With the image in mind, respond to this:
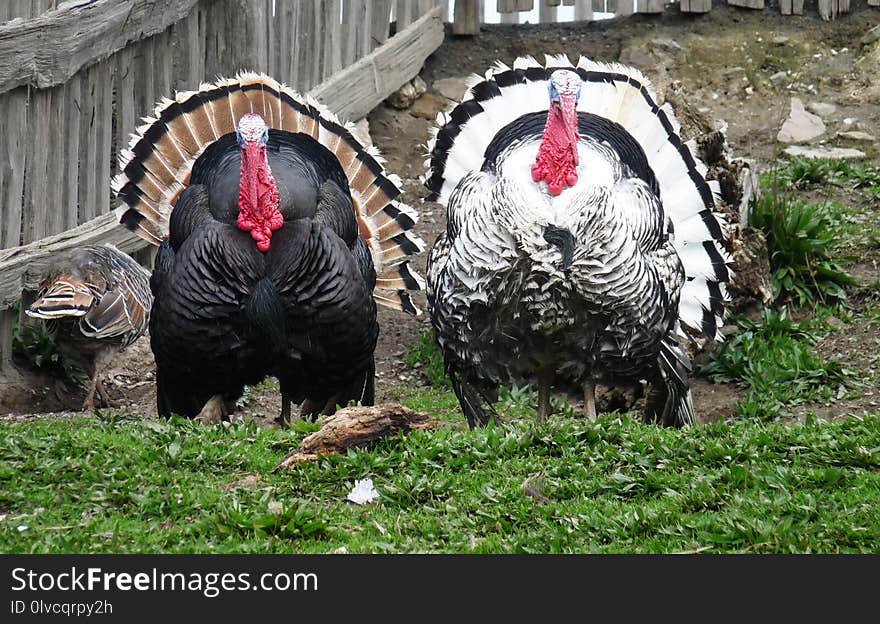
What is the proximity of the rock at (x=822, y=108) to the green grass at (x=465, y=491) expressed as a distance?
20.3 feet

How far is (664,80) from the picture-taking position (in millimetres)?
9414

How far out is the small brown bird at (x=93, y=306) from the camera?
320 inches

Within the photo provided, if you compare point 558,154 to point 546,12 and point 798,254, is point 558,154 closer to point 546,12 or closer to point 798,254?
point 798,254

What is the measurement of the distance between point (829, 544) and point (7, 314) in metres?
5.67

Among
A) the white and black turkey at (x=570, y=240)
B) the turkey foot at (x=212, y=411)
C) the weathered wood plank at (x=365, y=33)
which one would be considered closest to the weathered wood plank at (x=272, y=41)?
the weathered wood plank at (x=365, y=33)

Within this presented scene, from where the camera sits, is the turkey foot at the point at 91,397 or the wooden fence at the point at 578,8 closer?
the turkey foot at the point at 91,397

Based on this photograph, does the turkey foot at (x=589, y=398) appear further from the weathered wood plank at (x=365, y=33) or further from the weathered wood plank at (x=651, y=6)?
the weathered wood plank at (x=651, y=6)

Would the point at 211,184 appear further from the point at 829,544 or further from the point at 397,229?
the point at 829,544

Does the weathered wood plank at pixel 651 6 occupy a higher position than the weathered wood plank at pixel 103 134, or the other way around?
the weathered wood plank at pixel 651 6

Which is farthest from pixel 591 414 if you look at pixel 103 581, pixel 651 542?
pixel 103 581

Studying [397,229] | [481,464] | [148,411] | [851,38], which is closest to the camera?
[481,464]

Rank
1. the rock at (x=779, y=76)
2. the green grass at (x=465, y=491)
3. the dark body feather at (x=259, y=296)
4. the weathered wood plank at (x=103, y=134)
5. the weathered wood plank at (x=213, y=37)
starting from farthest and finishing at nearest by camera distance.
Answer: the rock at (x=779, y=76) → the weathered wood plank at (x=213, y=37) → the weathered wood plank at (x=103, y=134) → the dark body feather at (x=259, y=296) → the green grass at (x=465, y=491)

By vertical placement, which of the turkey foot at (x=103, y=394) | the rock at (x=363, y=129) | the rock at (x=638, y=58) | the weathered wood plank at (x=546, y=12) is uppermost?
the weathered wood plank at (x=546, y=12)

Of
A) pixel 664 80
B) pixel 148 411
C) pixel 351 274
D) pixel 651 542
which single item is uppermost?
pixel 664 80
